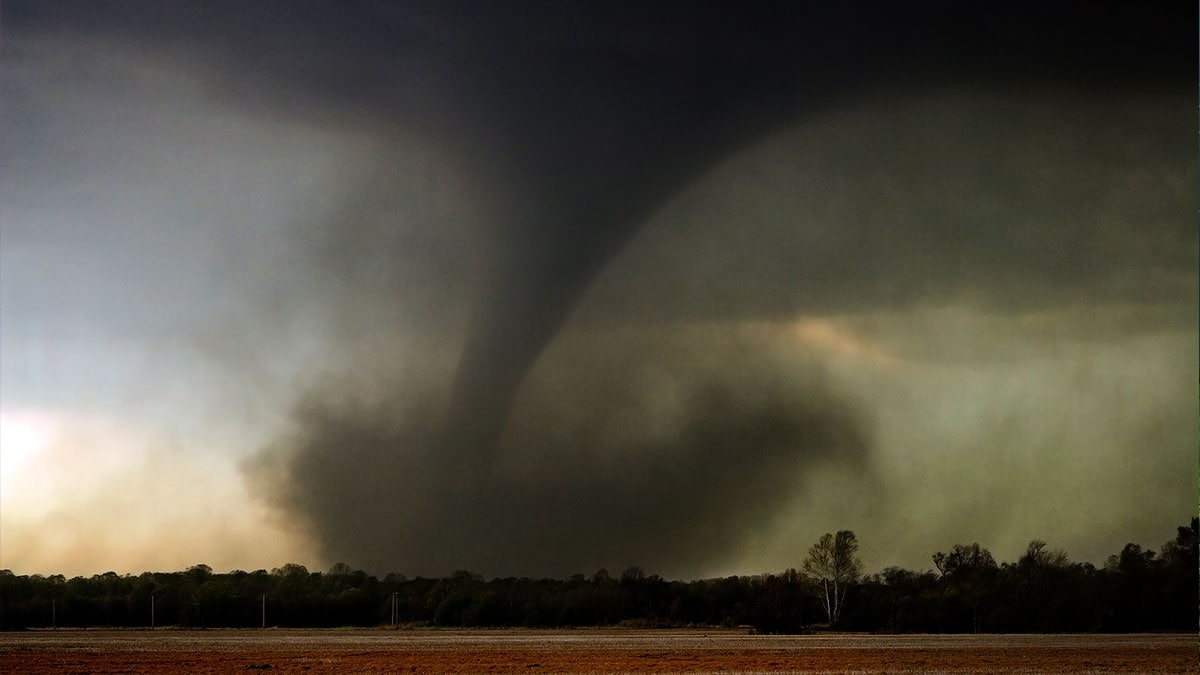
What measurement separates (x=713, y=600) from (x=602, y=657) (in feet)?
304

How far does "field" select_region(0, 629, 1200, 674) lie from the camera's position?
200ft

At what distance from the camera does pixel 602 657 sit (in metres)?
70.2

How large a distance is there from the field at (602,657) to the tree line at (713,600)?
122ft

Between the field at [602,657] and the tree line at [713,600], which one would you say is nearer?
the field at [602,657]

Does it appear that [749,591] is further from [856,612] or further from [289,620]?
[289,620]

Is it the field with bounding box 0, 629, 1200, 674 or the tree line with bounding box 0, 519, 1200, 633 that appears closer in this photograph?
the field with bounding box 0, 629, 1200, 674

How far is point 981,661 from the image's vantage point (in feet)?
216

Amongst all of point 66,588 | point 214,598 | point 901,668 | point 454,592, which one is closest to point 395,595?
point 454,592

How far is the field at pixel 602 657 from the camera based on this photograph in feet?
200

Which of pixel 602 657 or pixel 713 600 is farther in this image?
pixel 713 600

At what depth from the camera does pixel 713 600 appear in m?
160

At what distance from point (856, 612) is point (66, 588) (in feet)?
381

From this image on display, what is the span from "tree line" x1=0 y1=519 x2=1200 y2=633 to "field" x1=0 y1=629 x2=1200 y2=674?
122ft

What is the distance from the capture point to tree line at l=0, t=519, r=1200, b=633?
132 m
